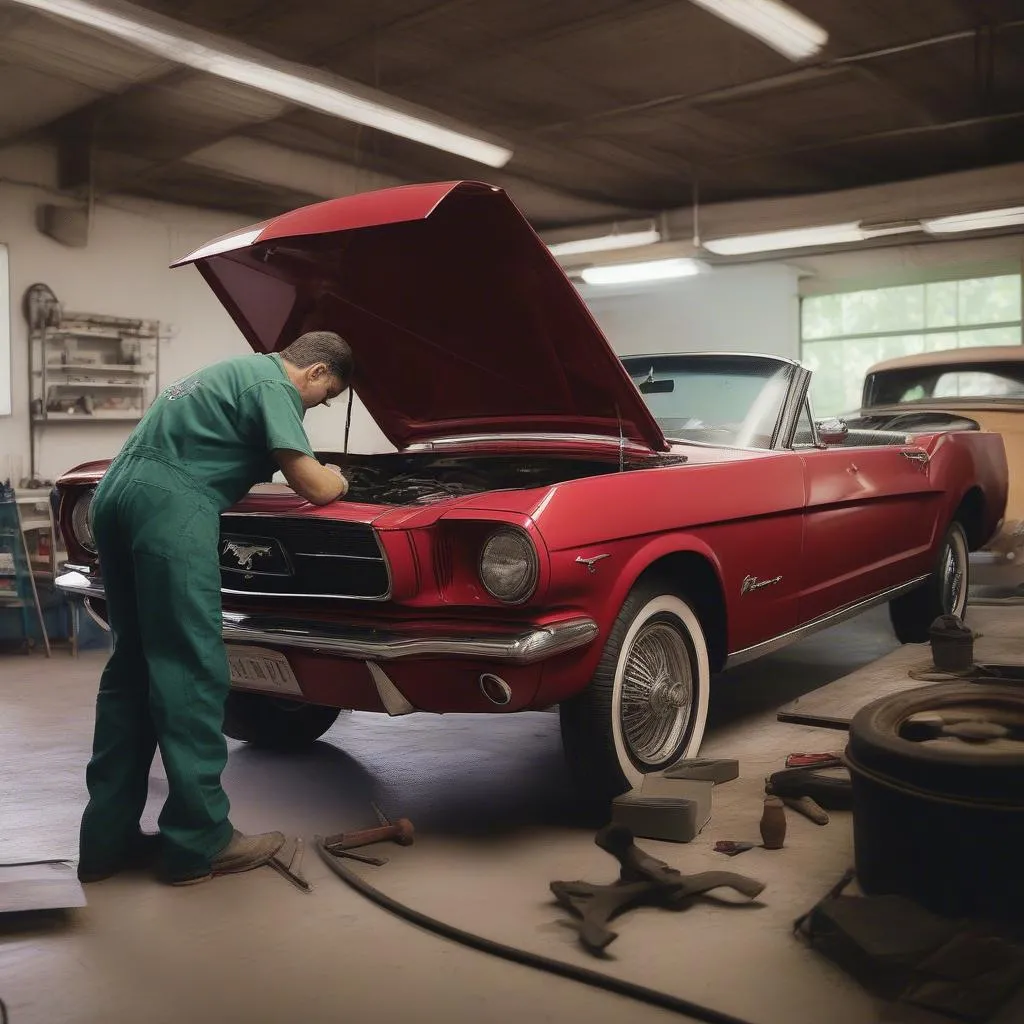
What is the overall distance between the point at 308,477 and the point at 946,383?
20.0ft

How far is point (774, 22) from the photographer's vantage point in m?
6.43

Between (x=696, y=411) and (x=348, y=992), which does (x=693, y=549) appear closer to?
(x=696, y=411)

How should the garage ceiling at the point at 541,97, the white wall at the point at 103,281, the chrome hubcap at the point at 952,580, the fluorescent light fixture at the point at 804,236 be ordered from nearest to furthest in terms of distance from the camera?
the chrome hubcap at the point at 952,580 → the garage ceiling at the point at 541,97 → the white wall at the point at 103,281 → the fluorescent light fixture at the point at 804,236

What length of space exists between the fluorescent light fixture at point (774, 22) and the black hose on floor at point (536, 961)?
4.99 meters

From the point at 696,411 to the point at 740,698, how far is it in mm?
1327

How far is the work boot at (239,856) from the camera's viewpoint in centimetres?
288

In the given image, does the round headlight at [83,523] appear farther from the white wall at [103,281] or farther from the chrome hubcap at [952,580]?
the white wall at [103,281]

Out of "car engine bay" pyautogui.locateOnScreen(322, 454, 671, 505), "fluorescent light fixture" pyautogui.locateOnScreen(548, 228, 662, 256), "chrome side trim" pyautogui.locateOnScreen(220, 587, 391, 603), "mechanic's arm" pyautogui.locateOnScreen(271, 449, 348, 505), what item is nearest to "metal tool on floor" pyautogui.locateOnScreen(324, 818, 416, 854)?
"chrome side trim" pyautogui.locateOnScreen(220, 587, 391, 603)

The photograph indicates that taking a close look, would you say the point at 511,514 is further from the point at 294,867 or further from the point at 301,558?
the point at 294,867

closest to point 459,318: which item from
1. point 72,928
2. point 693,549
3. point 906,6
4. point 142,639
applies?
point 693,549

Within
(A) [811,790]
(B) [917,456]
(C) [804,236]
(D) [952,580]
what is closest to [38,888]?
(A) [811,790]

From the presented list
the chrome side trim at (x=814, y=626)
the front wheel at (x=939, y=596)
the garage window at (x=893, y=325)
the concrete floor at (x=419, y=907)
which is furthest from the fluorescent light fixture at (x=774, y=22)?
the garage window at (x=893, y=325)

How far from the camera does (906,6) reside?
7.27 meters

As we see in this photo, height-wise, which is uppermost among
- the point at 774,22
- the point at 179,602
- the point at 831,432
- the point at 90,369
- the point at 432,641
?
the point at 774,22
